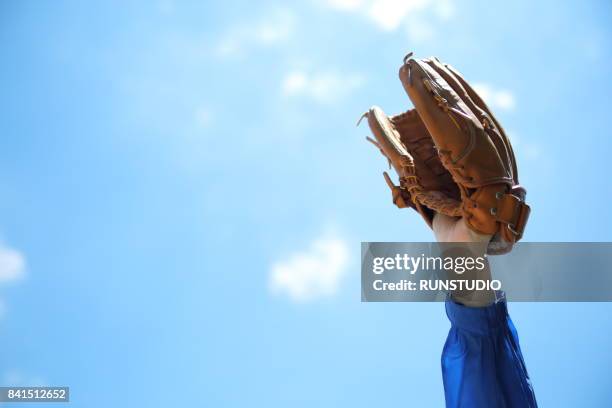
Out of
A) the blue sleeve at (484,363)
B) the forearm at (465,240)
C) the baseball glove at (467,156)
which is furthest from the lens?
the baseball glove at (467,156)

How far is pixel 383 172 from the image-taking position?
4.91 meters

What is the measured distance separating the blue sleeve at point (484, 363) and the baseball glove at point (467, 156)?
0.57m

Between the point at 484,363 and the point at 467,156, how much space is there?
4.45ft

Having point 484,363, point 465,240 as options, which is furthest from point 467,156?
point 484,363

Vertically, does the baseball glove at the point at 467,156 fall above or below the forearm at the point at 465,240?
above

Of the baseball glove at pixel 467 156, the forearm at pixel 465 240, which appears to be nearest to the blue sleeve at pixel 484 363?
the forearm at pixel 465 240

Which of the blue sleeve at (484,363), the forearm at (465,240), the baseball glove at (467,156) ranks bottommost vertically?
the blue sleeve at (484,363)

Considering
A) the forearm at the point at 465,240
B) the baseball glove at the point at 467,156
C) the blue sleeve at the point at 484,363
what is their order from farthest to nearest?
the baseball glove at the point at 467,156 < the forearm at the point at 465,240 < the blue sleeve at the point at 484,363

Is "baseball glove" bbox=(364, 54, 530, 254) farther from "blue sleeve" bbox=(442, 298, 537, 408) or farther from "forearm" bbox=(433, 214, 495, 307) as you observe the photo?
"blue sleeve" bbox=(442, 298, 537, 408)

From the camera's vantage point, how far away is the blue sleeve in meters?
3.58

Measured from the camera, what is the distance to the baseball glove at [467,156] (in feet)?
12.8

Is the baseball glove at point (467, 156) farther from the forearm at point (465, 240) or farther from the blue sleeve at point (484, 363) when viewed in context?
the blue sleeve at point (484, 363)

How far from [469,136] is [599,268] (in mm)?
2023

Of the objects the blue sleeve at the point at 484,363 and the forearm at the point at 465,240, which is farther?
the forearm at the point at 465,240
